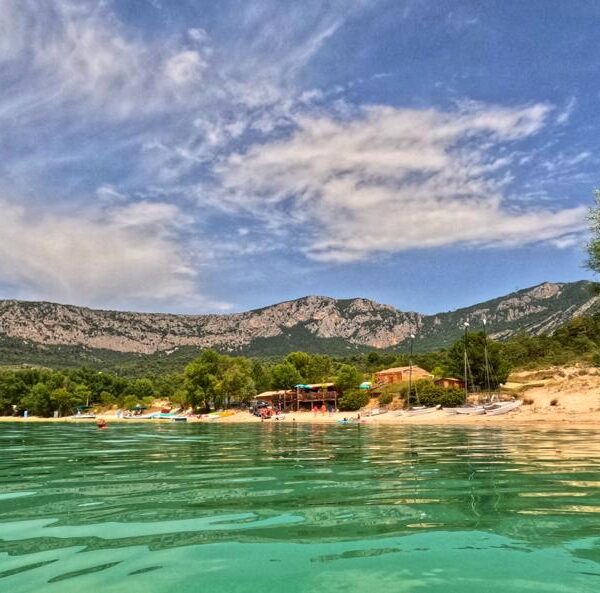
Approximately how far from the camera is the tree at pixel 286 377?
103 meters

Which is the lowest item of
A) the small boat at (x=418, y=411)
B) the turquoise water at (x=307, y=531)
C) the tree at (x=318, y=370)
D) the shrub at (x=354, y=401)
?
the small boat at (x=418, y=411)

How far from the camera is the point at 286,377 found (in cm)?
10281

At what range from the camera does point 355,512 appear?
699 centimetres

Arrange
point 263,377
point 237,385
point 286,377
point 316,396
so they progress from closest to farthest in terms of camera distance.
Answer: point 316,396
point 237,385
point 286,377
point 263,377

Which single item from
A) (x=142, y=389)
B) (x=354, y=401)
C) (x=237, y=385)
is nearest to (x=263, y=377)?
(x=237, y=385)

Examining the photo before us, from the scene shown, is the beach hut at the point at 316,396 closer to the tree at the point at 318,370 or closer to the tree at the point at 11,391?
the tree at the point at 318,370

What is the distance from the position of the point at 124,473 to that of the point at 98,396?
419ft

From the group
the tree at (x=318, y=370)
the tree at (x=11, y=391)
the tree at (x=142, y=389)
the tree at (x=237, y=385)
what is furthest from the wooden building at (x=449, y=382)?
the tree at (x=11, y=391)

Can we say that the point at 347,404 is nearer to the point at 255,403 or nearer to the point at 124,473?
the point at 255,403

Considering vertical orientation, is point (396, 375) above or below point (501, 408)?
above

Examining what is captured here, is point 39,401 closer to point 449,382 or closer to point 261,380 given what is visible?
point 261,380

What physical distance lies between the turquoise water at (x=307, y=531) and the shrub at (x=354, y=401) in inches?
2634

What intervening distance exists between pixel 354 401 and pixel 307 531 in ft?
241

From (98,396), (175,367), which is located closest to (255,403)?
(98,396)
